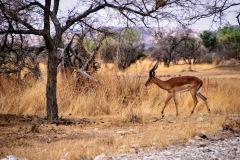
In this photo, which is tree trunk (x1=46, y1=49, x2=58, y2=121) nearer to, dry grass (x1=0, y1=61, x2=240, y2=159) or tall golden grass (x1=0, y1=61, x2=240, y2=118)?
dry grass (x1=0, y1=61, x2=240, y2=159)

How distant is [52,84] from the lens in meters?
11.0

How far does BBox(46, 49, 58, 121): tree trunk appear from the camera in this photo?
10898 millimetres

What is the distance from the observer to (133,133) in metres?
9.41

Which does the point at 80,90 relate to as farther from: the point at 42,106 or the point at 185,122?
the point at 185,122

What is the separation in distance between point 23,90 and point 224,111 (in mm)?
7521

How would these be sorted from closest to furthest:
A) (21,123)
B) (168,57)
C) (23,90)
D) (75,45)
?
1. (21,123)
2. (23,90)
3. (75,45)
4. (168,57)

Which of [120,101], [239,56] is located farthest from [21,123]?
[239,56]

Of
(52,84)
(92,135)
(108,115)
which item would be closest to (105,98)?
(108,115)

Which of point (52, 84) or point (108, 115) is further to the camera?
point (108, 115)

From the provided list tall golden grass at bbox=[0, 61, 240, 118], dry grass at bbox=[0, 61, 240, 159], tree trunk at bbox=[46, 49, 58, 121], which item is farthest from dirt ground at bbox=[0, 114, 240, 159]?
tall golden grass at bbox=[0, 61, 240, 118]

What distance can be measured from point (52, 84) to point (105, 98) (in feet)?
11.3

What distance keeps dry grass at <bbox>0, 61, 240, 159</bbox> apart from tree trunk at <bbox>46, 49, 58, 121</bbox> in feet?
1.84

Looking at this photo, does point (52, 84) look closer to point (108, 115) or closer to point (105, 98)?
point (108, 115)

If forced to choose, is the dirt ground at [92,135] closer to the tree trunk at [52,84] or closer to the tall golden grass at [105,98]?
the tree trunk at [52,84]
